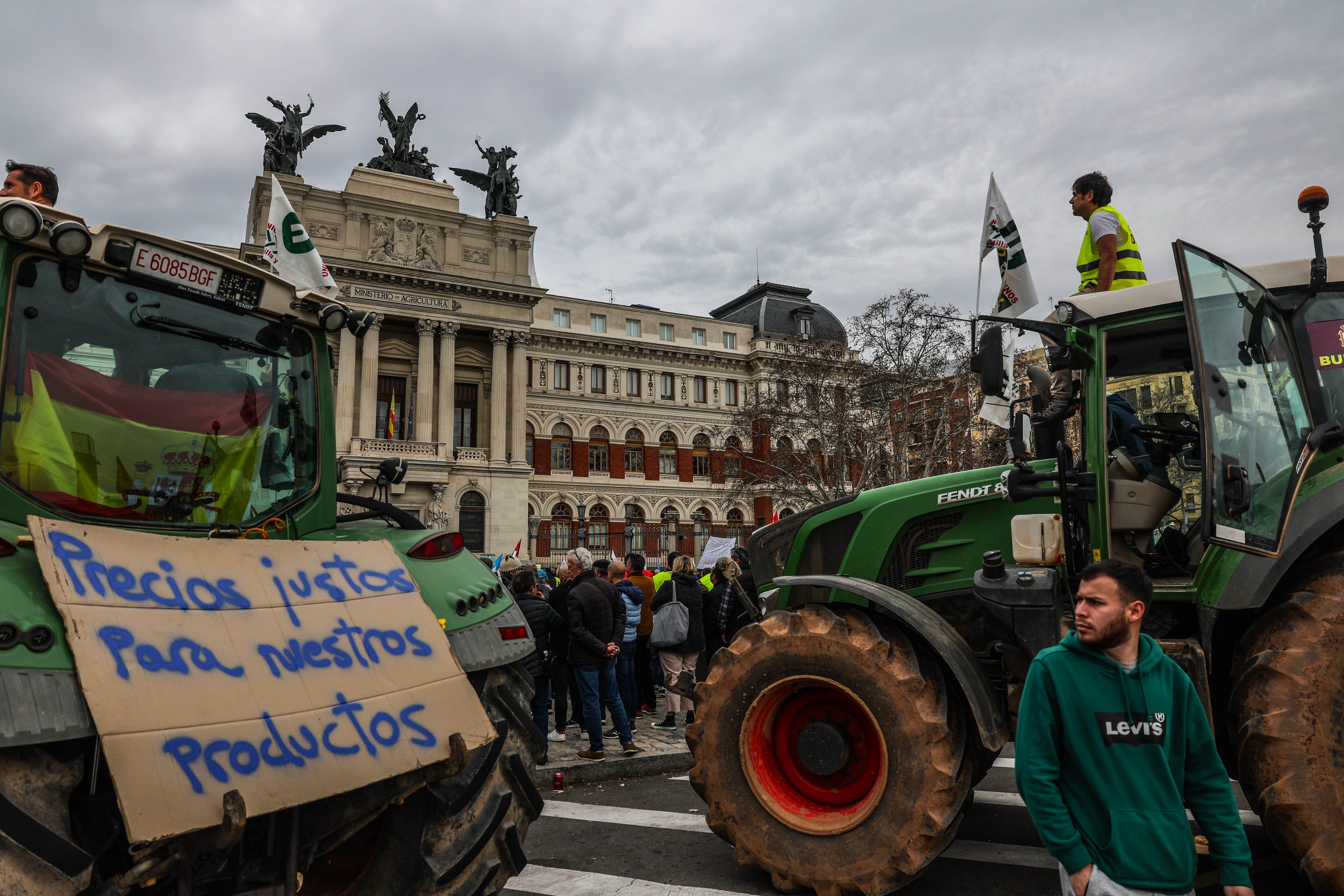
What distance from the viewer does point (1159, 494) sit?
14.3 ft

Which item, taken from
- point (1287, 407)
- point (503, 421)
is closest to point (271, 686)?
point (1287, 407)

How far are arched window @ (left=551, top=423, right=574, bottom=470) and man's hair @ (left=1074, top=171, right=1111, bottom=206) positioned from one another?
48004 mm

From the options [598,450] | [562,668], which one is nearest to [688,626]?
[562,668]

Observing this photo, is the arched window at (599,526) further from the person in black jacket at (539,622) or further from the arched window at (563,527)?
the person in black jacket at (539,622)

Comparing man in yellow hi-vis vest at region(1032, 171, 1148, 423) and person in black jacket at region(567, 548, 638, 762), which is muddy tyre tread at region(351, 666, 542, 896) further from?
person in black jacket at region(567, 548, 638, 762)

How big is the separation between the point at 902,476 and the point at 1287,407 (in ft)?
88.2

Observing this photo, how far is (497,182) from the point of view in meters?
48.7

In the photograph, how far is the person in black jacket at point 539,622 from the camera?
8438mm

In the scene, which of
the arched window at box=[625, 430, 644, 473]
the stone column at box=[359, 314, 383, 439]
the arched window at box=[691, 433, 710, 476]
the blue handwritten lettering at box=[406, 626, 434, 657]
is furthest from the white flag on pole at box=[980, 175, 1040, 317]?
the arched window at box=[691, 433, 710, 476]

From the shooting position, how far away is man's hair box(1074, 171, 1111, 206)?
16.5 feet

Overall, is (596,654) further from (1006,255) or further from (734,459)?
(734,459)

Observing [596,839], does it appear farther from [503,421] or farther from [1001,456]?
[503,421]

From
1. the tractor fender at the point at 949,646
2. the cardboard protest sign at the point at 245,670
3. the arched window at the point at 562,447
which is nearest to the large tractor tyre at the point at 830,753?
the tractor fender at the point at 949,646

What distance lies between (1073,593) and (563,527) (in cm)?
4811
